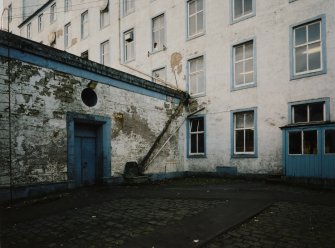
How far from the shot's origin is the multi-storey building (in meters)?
11.6

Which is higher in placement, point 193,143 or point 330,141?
point 330,141

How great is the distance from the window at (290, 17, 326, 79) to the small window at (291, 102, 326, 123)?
129 centimetres

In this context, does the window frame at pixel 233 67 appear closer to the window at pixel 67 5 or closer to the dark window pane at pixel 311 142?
the dark window pane at pixel 311 142

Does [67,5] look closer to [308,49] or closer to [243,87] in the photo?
[243,87]

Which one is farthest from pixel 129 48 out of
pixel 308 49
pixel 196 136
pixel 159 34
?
pixel 308 49

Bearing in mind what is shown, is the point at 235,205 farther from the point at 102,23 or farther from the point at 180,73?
the point at 102,23

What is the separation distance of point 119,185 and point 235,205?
572 cm

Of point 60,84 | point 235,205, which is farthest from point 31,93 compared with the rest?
point 235,205

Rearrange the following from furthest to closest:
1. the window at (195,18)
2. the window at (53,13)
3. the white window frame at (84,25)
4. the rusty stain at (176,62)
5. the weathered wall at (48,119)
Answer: the window at (53,13)
the white window frame at (84,25)
the rusty stain at (176,62)
the window at (195,18)
the weathered wall at (48,119)

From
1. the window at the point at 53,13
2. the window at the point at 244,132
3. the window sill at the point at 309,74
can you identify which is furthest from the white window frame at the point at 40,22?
the window sill at the point at 309,74

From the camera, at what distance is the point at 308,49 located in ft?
40.6

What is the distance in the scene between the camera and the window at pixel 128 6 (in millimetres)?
20344

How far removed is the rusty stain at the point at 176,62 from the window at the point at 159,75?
0.92 m

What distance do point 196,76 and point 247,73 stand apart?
10.1 feet
